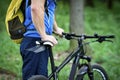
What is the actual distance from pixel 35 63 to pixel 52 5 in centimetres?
73

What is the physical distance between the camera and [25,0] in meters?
5.12

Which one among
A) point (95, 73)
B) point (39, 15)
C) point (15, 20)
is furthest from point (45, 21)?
point (95, 73)

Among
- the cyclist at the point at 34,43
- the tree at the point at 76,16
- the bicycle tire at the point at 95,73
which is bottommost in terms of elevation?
the bicycle tire at the point at 95,73

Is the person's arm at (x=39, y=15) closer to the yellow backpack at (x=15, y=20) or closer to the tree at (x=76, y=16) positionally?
the yellow backpack at (x=15, y=20)

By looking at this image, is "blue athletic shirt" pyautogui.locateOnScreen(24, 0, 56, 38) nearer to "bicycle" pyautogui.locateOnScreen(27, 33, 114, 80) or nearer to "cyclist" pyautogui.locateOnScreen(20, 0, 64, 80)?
"cyclist" pyautogui.locateOnScreen(20, 0, 64, 80)

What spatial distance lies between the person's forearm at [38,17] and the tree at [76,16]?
5888mm

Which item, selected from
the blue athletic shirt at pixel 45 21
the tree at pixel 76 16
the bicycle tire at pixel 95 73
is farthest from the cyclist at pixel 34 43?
the tree at pixel 76 16

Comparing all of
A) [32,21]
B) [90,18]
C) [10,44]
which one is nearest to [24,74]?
[32,21]

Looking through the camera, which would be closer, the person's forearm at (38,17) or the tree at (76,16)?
the person's forearm at (38,17)

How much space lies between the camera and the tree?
424 inches

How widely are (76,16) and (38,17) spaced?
6.08 meters

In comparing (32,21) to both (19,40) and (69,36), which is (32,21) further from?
(69,36)

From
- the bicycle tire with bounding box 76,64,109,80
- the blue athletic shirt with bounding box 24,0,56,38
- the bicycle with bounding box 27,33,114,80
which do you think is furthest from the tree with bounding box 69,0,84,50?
the blue athletic shirt with bounding box 24,0,56,38

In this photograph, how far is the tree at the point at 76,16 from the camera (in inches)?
424
